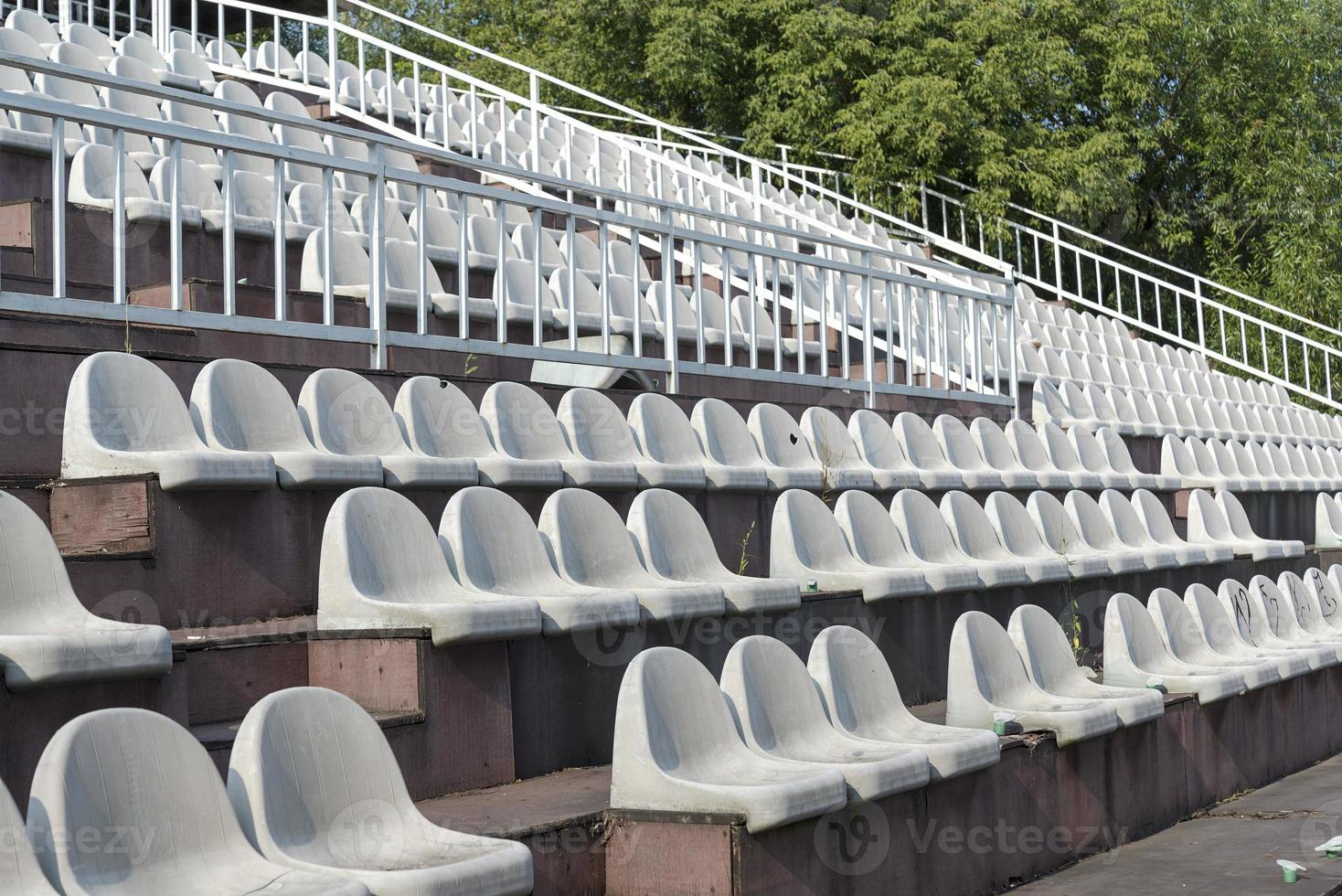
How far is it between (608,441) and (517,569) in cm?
133

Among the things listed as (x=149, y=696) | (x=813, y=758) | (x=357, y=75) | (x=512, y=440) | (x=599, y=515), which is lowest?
(x=813, y=758)

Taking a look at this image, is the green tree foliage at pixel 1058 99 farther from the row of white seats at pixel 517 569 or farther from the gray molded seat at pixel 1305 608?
the row of white seats at pixel 517 569

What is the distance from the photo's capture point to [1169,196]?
17062mm

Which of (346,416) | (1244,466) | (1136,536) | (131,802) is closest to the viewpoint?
(131,802)

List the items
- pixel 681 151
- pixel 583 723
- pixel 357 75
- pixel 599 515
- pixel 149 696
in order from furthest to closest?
pixel 681 151 → pixel 357 75 → pixel 599 515 → pixel 583 723 → pixel 149 696

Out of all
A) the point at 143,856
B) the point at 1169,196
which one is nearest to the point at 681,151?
the point at 1169,196

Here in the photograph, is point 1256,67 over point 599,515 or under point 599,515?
over

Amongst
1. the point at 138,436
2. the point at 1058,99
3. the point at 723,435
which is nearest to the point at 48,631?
the point at 138,436

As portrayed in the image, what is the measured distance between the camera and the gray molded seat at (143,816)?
70.5 inches

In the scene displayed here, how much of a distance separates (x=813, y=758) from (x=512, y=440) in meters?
1.62

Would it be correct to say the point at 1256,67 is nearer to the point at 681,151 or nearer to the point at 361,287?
the point at 681,151

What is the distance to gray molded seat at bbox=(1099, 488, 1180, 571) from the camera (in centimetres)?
592

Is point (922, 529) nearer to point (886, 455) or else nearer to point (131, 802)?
point (886, 455)

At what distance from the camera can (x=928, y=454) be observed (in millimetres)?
6172
